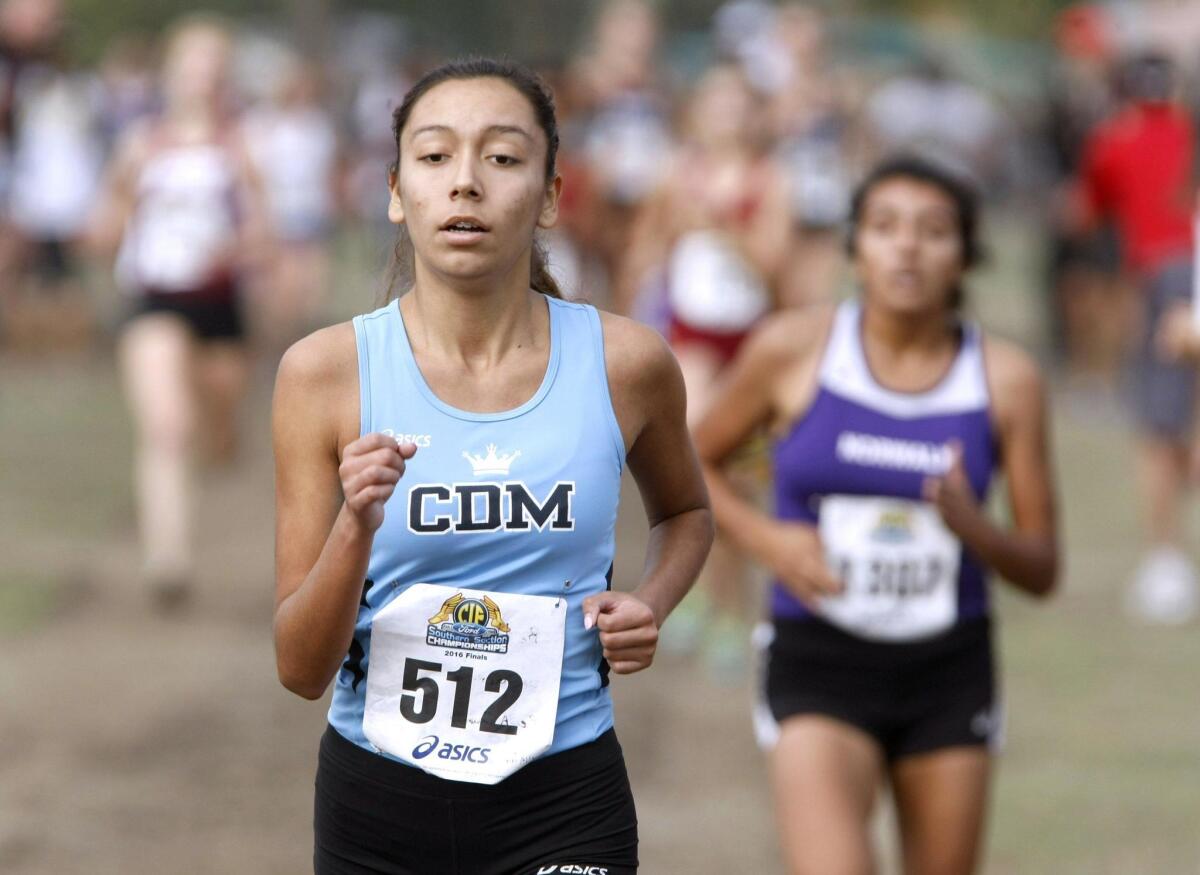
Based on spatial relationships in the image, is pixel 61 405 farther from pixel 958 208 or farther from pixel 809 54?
pixel 958 208

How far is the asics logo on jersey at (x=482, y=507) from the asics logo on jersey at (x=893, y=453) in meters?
1.53

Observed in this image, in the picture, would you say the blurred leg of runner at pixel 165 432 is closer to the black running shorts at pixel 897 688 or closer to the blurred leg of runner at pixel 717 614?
the blurred leg of runner at pixel 717 614

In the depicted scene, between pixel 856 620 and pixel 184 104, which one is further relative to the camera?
pixel 184 104

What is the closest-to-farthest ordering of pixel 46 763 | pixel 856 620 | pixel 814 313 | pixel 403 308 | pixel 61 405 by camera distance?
pixel 403 308
pixel 856 620
pixel 814 313
pixel 46 763
pixel 61 405

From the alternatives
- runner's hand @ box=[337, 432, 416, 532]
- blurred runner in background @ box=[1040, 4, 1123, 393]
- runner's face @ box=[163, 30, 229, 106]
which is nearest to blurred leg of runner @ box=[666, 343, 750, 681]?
runner's face @ box=[163, 30, 229, 106]

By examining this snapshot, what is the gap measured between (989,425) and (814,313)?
1.66 feet

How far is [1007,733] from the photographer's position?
7.28 meters

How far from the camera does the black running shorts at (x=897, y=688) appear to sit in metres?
4.39

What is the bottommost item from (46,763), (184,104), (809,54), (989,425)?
(46,763)


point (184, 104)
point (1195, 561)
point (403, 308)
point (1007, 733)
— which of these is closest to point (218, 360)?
point (184, 104)

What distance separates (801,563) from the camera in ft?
14.6

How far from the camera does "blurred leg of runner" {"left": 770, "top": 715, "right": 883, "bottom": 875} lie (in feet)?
13.4

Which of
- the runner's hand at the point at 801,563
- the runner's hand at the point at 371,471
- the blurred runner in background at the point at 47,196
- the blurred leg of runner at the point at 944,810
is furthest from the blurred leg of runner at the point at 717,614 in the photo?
the blurred runner in background at the point at 47,196

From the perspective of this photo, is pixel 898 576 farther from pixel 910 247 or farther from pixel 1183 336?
pixel 1183 336
